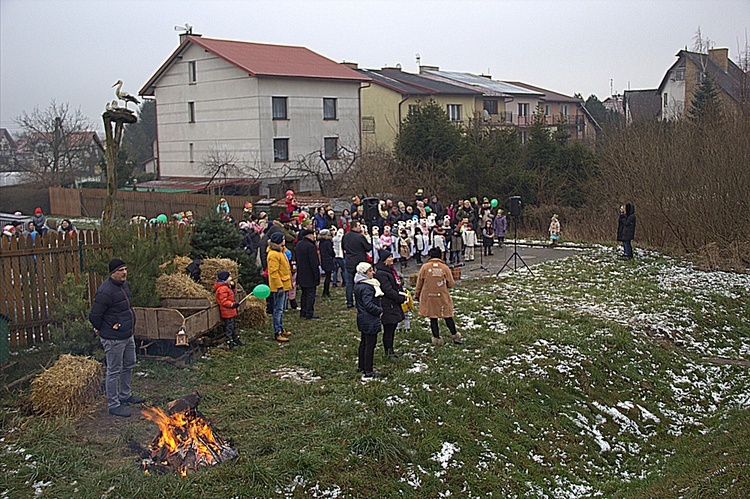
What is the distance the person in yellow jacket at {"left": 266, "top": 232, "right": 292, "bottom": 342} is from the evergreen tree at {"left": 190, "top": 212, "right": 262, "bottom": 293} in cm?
185

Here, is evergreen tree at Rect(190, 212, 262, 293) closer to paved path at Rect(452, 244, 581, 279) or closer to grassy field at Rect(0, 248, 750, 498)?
grassy field at Rect(0, 248, 750, 498)

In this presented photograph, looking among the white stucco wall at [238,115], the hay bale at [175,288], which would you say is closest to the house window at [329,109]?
the white stucco wall at [238,115]

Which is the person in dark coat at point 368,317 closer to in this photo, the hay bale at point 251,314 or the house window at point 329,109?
the hay bale at point 251,314

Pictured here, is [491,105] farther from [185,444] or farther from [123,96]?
[185,444]

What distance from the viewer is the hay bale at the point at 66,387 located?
863 centimetres

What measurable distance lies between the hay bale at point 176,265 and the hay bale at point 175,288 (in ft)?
0.96

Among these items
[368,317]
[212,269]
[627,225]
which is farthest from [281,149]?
[368,317]

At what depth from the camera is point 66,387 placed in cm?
875

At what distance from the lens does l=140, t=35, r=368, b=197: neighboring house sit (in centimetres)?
4312

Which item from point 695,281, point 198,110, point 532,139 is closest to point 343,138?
point 198,110

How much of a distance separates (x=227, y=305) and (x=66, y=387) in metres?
3.36

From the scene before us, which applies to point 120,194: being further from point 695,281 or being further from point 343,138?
point 695,281

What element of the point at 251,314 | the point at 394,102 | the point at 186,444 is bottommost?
the point at 186,444

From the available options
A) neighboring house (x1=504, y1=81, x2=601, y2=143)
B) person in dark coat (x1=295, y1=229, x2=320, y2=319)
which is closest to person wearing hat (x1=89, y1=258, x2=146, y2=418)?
person in dark coat (x1=295, y1=229, x2=320, y2=319)
